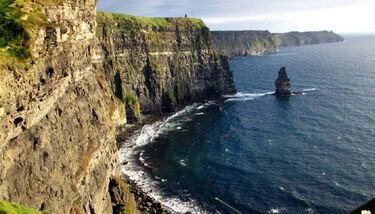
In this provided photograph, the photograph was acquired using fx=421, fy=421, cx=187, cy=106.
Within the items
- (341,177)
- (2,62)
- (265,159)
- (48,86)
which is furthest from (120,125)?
(2,62)

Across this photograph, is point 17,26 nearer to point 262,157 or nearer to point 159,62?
point 262,157

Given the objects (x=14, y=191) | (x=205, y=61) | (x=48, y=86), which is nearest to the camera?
(x=14, y=191)

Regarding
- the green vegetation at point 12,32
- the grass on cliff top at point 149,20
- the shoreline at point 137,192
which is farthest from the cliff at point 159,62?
the green vegetation at point 12,32

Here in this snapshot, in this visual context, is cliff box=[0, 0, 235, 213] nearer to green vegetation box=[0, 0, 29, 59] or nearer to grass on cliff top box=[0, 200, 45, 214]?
green vegetation box=[0, 0, 29, 59]

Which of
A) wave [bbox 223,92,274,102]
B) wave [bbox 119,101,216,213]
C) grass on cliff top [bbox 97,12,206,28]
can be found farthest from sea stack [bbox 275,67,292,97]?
grass on cliff top [bbox 97,12,206,28]

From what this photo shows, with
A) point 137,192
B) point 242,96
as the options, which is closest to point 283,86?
point 242,96

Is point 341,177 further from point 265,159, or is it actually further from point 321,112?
point 321,112

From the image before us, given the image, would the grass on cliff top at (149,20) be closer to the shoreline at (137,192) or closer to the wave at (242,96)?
the wave at (242,96)
